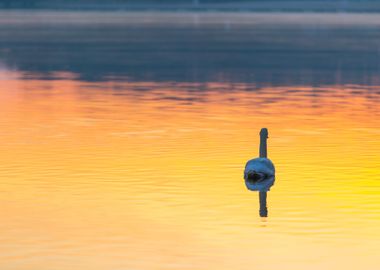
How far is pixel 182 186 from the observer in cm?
3466

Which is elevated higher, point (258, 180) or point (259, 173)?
point (259, 173)

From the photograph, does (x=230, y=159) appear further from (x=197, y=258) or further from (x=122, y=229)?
(x=197, y=258)

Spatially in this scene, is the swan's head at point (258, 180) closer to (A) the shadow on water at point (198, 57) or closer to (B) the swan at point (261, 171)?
(B) the swan at point (261, 171)

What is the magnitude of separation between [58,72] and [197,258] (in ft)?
199

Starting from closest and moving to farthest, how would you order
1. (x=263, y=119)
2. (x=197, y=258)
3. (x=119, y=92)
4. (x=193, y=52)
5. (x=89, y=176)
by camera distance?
(x=197, y=258), (x=89, y=176), (x=263, y=119), (x=119, y=92), (x=193, y=52)

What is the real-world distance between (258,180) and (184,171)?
8.44 feet

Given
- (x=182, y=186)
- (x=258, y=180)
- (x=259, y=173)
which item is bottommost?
(x=182, y=186)

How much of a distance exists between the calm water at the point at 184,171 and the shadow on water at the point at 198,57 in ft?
4.75

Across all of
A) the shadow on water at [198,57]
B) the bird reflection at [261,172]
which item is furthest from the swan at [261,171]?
the shadow on water at [198,57]

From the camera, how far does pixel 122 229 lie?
29000mm

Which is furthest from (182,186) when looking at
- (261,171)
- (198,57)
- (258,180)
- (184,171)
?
(198,57)

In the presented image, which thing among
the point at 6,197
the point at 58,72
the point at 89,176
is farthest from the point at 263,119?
the point at 58,72

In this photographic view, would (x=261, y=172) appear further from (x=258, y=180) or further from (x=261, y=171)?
(x=258, y=180)

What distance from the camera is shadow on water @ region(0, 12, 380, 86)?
82.9 m
